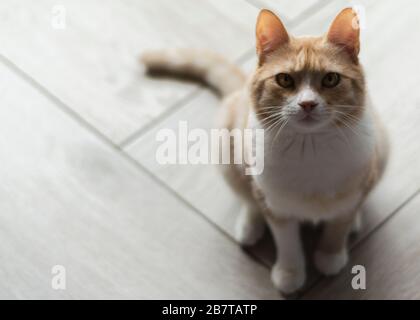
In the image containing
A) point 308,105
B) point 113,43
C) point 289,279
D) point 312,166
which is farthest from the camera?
point 113,43

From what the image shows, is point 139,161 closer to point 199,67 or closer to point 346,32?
point 199,67

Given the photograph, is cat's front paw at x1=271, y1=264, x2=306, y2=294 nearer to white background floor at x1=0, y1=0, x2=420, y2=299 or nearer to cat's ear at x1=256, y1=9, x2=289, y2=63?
white background floor at x1=0, y1=0, x2=420, y2=299

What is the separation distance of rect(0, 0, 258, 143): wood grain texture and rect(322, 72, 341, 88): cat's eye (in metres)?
0.66

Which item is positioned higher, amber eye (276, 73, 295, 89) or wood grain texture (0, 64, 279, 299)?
amber eye (276, 73, 295, 89)

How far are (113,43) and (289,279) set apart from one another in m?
0.86

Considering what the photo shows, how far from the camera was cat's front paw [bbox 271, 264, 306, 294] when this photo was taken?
137 cm

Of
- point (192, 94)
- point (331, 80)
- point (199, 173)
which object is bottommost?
point (199, 173)

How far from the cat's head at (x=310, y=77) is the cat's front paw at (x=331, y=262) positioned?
1.21 ft

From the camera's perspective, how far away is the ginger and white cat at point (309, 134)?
111 centimetres

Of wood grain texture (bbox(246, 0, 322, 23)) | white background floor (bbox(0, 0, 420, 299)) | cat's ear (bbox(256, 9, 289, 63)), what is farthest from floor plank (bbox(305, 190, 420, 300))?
wood grain texture (bbox(246, 0, 322, 23))

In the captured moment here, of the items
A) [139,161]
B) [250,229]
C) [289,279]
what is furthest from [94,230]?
[289,279]

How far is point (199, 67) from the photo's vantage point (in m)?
1.66
